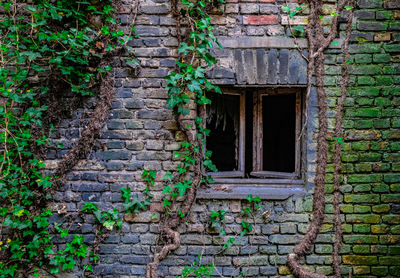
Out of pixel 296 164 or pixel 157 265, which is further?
pixel 296 164

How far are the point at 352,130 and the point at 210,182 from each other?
131cm

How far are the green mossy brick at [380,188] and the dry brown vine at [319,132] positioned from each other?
0.30 metres

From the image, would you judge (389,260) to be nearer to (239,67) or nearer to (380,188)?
(380,188)

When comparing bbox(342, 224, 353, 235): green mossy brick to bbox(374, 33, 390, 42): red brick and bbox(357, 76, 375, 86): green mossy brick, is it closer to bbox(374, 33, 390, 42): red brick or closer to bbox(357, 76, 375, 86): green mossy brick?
bbox(357, 76, 375, 86): green mossy brick

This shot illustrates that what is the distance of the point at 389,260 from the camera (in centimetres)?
253

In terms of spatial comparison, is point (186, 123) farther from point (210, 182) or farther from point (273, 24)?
point (273, 24)

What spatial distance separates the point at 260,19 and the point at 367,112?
Result: 1220mm

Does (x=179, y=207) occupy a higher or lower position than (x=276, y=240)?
higher

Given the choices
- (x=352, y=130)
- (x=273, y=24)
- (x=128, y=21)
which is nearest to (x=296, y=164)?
(x=352, y=130)

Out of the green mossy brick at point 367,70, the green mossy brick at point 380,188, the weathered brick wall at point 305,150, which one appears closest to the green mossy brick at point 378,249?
the weathered brick wall at point 305,150

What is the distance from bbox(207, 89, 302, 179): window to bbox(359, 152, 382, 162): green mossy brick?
0.55 m

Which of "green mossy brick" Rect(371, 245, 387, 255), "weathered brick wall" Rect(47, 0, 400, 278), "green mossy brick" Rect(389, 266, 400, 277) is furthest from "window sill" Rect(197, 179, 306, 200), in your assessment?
"green mossy brick" Rect(389, 266, 400, 277)

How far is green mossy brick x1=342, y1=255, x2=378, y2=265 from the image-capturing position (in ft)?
8.30

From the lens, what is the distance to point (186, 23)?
101 inches
